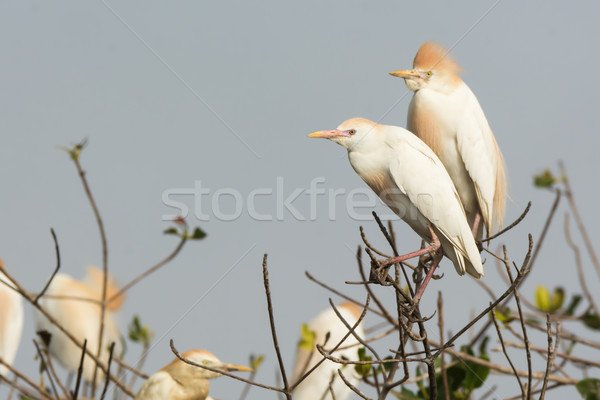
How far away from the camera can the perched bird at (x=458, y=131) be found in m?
3.05

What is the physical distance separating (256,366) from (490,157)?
1413 millimetres

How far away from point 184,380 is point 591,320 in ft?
6.37

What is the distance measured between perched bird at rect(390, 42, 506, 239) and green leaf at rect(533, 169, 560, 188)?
0.54m

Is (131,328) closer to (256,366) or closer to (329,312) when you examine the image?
(256,366)

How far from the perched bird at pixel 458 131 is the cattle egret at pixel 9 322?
4160mm

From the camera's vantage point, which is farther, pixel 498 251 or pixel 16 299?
pixel 16 299

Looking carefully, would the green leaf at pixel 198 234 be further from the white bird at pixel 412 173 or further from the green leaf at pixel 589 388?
the green leaf at pixel 589 388

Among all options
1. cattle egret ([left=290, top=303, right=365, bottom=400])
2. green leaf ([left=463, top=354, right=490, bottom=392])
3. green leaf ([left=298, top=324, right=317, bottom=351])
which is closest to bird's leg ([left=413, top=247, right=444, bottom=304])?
green leaf ([left=463, top=354, right=490, bottom=392])

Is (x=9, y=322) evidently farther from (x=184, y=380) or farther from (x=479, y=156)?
(x=479, y=156)

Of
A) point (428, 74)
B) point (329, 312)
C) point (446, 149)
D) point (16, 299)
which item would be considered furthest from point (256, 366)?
point (16, 299)

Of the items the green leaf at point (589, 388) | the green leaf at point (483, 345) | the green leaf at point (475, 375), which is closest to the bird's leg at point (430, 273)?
the green leaf at point (475, 375)

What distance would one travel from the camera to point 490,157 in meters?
3.30

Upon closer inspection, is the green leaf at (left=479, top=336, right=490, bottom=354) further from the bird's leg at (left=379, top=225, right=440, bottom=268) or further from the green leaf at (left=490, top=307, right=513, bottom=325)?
the bird's leg at (left=379, top=225, right=440, bottom=268)

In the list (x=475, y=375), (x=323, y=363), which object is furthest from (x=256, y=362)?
(x=323, y=363)
